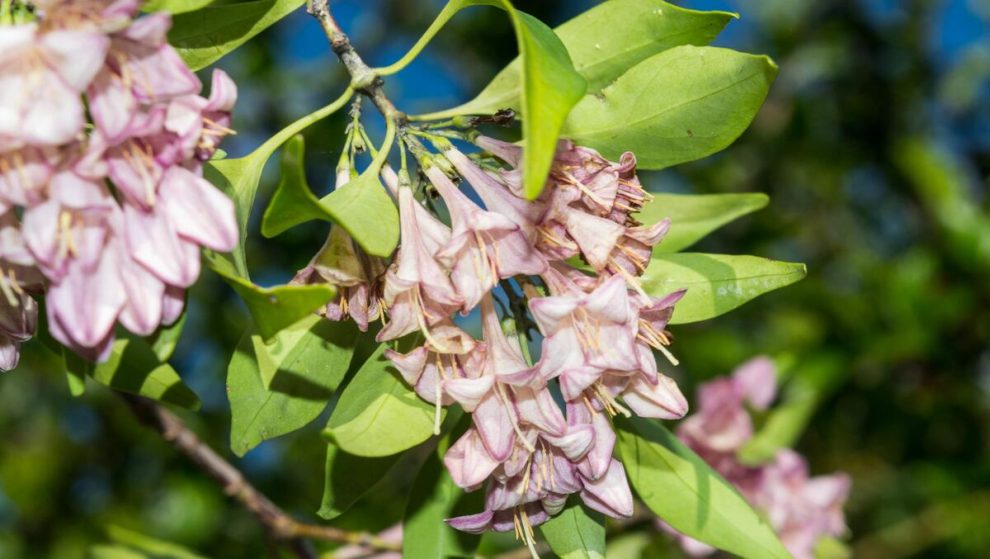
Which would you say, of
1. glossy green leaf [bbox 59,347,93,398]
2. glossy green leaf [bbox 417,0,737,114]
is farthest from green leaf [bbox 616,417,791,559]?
glossy green leaf [bbox 59,347,93,398]

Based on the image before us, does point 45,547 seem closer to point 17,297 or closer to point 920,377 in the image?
point 17,297

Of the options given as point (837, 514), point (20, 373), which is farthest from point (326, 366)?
point (20, 373)

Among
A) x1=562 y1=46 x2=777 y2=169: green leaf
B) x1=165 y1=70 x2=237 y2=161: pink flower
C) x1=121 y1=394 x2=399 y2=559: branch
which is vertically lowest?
x1=121 y1=394 x2=399 y2=559: branch

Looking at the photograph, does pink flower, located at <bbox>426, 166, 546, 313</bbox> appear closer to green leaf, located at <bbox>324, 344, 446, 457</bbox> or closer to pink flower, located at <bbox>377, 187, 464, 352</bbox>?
pink flower, located at <bbox>377, 187, 464, 352</bbox>

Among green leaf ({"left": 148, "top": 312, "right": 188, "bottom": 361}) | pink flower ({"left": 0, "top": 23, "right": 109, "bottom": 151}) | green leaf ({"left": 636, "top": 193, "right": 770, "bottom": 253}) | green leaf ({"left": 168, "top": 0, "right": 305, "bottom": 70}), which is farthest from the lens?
green leaf ({"left": 636, "top": 193, "right": 770, "bottom": 253})

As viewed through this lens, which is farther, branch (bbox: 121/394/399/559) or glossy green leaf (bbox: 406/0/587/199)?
branch (bbox: 121/394/399/559)
